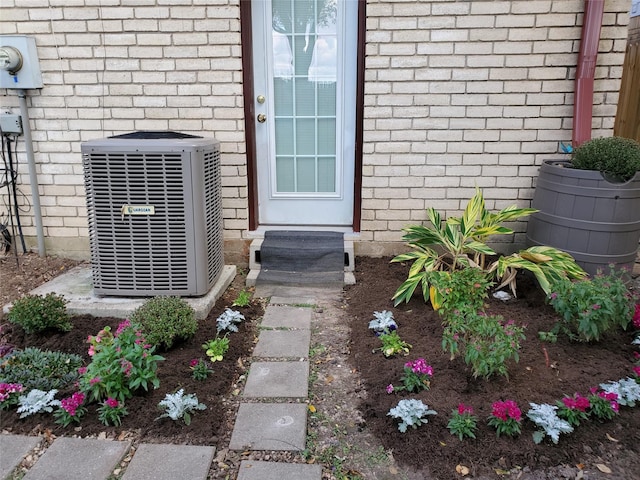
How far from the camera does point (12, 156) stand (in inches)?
159

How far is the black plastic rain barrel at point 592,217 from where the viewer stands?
309cm

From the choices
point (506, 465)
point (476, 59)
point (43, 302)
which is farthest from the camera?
point (476, 59)

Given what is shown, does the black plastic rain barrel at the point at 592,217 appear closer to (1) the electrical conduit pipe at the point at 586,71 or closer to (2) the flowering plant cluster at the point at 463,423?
(1) the electrical conduit pipe at the point at 586,71

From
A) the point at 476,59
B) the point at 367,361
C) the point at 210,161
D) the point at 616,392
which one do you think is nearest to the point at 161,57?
the point at 210,161

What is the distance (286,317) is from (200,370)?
872mm

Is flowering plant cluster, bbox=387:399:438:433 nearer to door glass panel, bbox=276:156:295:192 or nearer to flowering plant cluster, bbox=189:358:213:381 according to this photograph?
flowering plant cluster, bbox=189:358:213:381

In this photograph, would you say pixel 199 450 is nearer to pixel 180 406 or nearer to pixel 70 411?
pixel 180 406

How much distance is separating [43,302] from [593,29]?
411 cm

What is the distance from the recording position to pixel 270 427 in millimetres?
2035

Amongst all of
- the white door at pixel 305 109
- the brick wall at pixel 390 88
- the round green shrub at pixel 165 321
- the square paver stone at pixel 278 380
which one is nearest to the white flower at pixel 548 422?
the square paver stone at pixel 278 380

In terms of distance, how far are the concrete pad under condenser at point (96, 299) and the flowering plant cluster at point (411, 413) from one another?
153 centimetres

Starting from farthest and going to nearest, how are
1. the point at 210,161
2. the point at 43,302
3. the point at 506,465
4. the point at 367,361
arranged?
the point at 210,161
the point at 43,302
the point at 367,361
the point at 506,465

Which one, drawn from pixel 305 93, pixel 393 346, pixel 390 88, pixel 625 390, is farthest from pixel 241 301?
pixel 625 390

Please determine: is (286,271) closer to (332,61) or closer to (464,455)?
(332,61)
